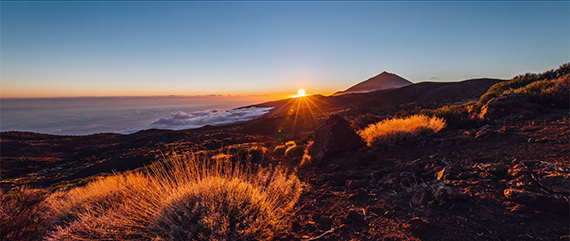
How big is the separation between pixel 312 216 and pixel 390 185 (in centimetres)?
118

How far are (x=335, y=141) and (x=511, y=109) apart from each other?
431 cm

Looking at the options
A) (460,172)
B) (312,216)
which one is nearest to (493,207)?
(460,172)

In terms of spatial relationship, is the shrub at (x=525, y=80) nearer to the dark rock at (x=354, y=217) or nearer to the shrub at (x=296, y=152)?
the shrub at (x=296, y=152)

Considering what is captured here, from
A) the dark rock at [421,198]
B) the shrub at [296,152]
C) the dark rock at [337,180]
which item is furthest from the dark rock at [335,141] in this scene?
the dark rock at [421,198]

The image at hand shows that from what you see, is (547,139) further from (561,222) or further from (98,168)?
(98,168)

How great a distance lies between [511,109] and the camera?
17.1ft

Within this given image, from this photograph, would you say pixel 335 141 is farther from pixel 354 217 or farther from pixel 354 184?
pixel 354 217

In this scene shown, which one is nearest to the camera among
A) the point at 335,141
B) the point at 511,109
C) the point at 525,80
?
the point at 335,141

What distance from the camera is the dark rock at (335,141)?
5.04m

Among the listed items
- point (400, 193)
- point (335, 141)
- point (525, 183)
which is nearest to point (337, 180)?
point (400, 193)

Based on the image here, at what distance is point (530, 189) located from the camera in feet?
6.72

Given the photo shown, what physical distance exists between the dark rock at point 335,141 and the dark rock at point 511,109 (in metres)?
3.15

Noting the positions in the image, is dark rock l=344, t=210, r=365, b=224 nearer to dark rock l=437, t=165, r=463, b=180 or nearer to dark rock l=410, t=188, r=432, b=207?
dark rock l=410, t=188, r=432, b=207

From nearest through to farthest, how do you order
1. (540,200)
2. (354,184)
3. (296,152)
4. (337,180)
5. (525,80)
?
(540,200)
(354,184)
(337,180)
(296,152)
(525,80)
